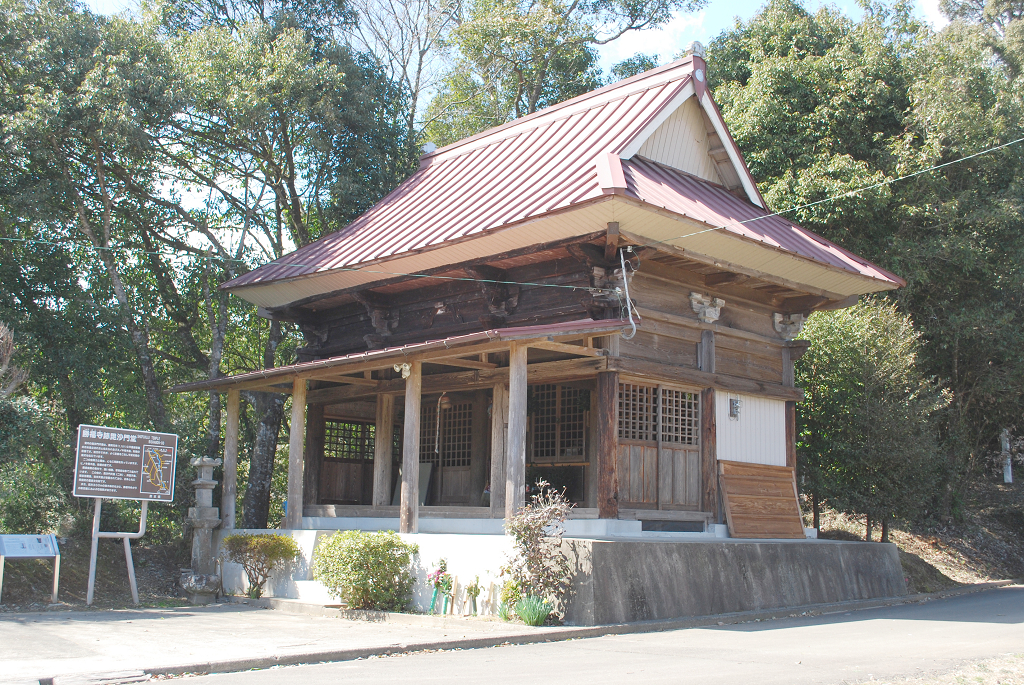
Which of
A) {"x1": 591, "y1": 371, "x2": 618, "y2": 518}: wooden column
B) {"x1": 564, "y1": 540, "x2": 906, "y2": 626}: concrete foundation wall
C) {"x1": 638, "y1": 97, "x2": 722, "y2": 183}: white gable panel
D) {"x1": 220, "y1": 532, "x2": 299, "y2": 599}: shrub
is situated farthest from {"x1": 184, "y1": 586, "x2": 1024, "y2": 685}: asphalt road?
{"x1": 638, "y1": 97, "x2": 722, "y2": 183}: white gable panel

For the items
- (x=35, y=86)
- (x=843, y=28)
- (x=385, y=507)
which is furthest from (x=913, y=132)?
(x=35, y=86)

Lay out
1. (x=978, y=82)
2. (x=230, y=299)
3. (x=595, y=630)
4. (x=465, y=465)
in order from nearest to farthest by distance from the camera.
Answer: (x=595, y=630)
(x=465, y=465)
(x=978, y=82)
(x=230, y=299)

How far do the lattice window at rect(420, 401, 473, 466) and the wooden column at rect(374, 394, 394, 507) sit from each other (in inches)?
32.7

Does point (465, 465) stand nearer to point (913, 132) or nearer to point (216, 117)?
point (216, 117)

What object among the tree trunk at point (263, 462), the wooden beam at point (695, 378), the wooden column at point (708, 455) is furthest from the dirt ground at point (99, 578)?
the wooden column at point (708, 455)

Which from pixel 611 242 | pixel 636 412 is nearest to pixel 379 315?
pixel 636 412

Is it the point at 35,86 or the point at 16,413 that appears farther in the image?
the point at 35,86

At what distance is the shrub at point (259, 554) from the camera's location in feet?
43.7

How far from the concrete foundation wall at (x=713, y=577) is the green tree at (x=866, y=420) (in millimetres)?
2788

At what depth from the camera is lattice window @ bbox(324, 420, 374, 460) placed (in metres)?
17.6

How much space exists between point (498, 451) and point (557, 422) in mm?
1759

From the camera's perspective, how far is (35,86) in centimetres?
1598

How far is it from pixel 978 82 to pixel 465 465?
14.2m

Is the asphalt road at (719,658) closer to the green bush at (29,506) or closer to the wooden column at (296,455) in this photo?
the wooden column at (296,455)
